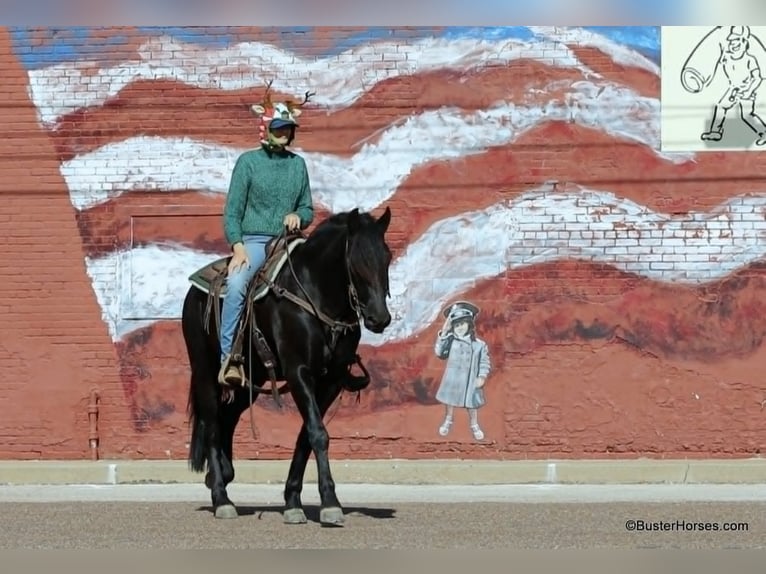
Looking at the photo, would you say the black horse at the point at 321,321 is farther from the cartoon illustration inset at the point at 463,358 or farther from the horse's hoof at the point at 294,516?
the cartoon illustration inset at the point at 463,358

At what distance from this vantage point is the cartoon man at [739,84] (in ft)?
51.6

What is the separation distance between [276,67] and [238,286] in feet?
16.6

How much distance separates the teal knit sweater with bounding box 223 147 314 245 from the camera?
11.5 metres

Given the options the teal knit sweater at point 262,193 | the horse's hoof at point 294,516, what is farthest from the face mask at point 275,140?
the horse's hoof at point 294,516

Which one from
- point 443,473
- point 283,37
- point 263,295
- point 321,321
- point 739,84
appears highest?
point 283,37

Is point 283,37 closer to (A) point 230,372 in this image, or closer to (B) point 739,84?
(B) point 739,84

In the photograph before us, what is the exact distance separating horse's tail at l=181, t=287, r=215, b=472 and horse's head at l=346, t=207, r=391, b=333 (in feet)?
6.67

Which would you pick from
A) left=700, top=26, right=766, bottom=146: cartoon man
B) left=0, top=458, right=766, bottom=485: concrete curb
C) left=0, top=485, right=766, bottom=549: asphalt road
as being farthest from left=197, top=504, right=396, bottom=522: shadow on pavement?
left=700, top=26, right=766, bottom=146: cartoon man

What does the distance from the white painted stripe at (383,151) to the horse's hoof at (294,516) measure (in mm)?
5313

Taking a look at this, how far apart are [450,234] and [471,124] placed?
46.7 inches

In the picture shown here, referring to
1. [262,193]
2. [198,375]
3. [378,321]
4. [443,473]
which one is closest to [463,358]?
[443,473]

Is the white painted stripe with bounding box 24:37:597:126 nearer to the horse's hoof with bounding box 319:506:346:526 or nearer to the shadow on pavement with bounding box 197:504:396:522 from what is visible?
the shadow on pavement with bounding box 197:504:396:522

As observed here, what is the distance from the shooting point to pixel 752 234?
15.8 meters

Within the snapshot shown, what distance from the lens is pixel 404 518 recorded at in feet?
37.7
